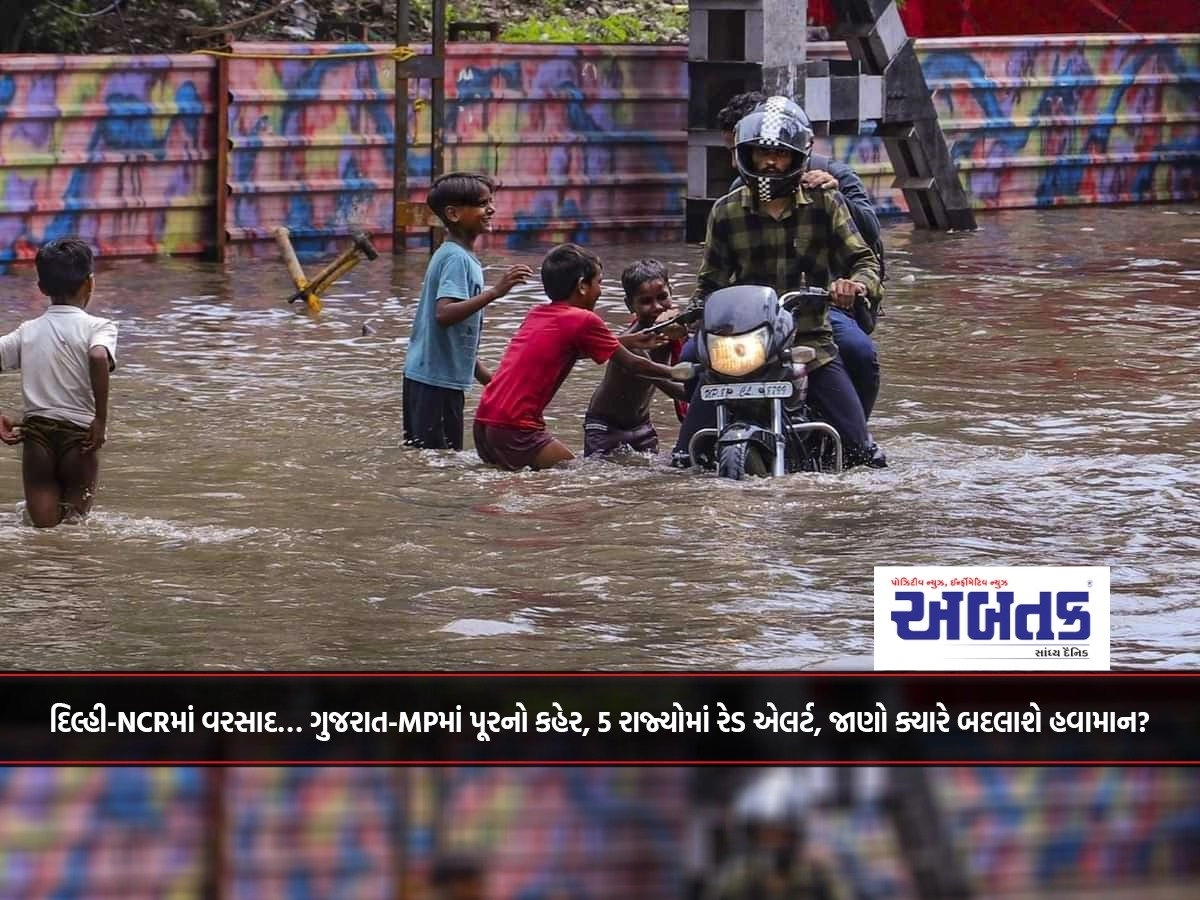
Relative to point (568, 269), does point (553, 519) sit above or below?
below

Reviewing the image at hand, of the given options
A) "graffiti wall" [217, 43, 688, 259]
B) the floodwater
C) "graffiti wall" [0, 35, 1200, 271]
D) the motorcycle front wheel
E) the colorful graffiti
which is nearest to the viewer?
the floodwater

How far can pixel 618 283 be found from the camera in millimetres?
15094

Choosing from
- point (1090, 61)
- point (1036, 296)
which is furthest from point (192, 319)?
point (1090, 61)

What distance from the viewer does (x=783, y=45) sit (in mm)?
16422

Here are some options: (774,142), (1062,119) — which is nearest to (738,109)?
(774,142)

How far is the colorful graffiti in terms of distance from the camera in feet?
50.0

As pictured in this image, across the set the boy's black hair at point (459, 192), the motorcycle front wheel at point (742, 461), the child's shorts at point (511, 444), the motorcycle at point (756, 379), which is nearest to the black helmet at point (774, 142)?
the motorcycle at point (756, 379)

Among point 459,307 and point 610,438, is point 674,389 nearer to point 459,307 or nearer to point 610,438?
point 610,438

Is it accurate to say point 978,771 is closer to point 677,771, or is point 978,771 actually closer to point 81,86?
point 677,771

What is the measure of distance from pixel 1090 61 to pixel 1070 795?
17.8 meters

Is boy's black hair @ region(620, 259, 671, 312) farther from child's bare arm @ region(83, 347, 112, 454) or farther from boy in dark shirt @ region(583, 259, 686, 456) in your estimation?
child's bare arm @ region(83, 347, 112, 454)

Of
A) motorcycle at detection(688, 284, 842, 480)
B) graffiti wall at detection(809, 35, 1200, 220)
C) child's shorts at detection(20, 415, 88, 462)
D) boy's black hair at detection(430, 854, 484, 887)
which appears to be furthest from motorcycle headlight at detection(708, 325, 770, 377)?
graffiti wall at detection(809, 35, 1200, 220)

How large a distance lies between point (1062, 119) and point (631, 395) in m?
12.2

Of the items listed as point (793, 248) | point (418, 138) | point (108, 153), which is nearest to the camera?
point (793, 248)
